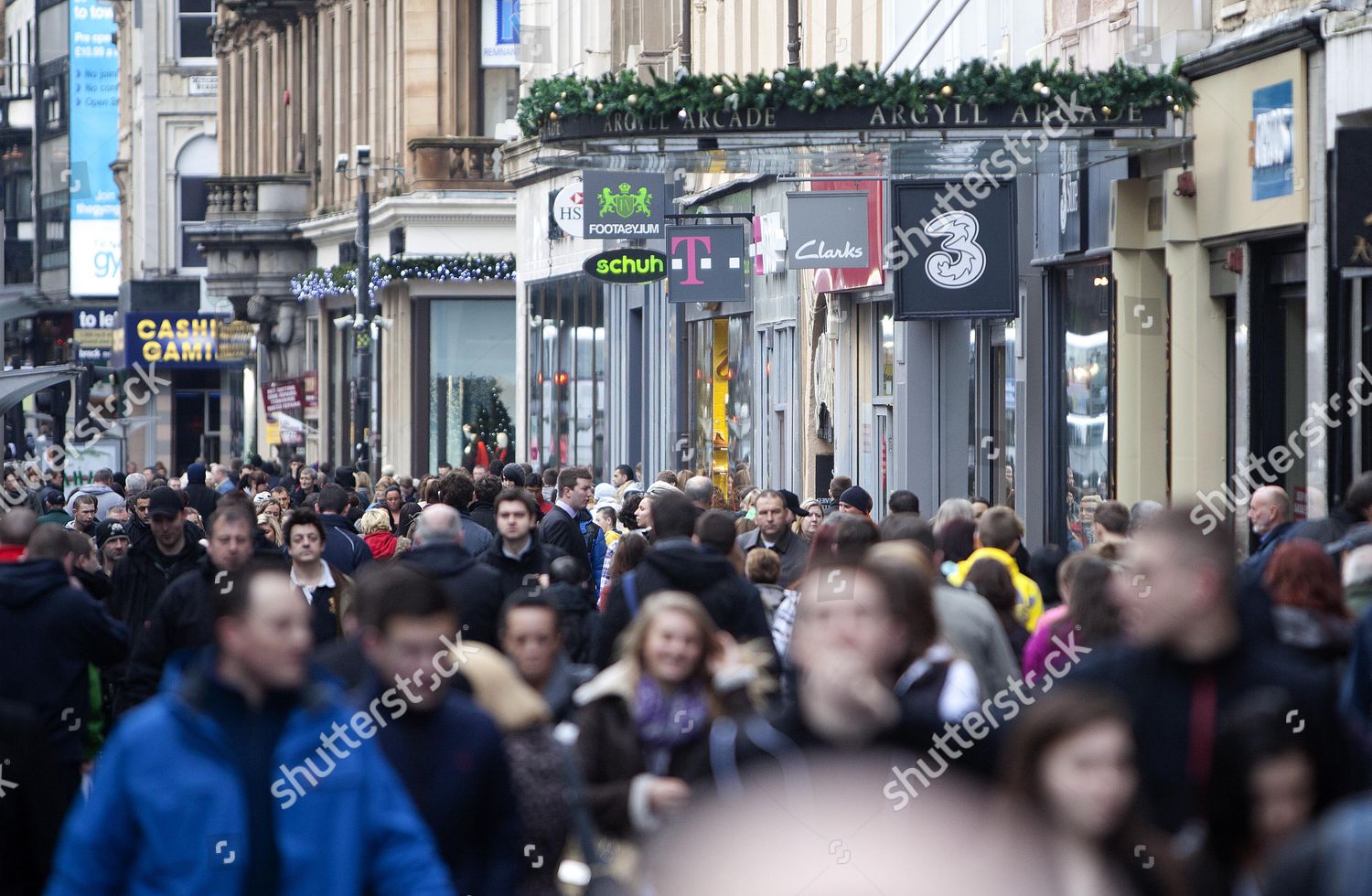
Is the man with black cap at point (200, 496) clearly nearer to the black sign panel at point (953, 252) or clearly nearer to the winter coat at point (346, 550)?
the black sign panel at point (953, 252)

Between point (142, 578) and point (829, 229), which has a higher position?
point (829, 229)

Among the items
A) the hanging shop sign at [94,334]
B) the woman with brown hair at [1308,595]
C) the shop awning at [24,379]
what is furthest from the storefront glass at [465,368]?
the woman with brown hair at [1308,595]

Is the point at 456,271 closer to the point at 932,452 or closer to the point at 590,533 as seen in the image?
the point at 932,452

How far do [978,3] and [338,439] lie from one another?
113 ft

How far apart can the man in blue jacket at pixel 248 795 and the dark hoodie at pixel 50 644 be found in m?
3.78

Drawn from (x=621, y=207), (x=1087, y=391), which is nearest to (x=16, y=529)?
(x=1087, y=391)

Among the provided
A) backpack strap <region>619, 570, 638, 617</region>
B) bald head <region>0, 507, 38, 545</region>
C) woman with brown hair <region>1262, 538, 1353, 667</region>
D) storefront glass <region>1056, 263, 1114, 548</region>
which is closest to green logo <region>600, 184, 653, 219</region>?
storefront glass <region>1056, 263, 1114, 548</region>

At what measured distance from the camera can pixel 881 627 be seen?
5.61 meters

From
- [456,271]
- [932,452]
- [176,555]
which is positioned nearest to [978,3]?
[932,452]

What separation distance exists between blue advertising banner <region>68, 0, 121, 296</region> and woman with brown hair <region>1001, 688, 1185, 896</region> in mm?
82709

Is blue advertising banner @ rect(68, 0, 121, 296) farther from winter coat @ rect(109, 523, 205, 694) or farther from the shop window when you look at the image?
winter coat @ rect(109, 523, 205, 694)

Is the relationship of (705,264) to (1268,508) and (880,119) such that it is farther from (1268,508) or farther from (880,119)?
(1268,508)

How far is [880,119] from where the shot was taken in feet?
56.3

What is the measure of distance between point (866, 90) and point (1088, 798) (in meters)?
12.9
